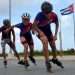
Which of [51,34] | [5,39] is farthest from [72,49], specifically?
[51,34]

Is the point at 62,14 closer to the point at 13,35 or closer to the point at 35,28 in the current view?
the point at 13,35

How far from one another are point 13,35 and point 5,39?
414 millimetres

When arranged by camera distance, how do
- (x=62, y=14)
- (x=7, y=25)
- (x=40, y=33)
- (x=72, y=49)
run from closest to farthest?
(x=40, y=33)
(x=7, y=25)
(x=62, y=14)
(x=72, y=49)

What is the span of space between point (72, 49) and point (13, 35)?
112 feet

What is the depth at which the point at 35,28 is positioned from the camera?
12.7m

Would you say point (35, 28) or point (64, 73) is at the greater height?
point (35, 28)

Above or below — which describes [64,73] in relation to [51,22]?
below

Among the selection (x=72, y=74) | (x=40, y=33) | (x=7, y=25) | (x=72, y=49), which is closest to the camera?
(x=72, y=74)

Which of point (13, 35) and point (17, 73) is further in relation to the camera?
point (13, 35)

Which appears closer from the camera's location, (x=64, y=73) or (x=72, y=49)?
(x=64, y=73)

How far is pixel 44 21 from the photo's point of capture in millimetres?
12734

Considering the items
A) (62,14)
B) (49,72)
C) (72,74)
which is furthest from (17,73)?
(62,14)

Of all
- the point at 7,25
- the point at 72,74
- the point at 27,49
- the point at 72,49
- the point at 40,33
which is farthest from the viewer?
the point at 72,49

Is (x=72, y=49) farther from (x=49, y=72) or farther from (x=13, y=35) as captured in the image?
(x=49, y=72)
